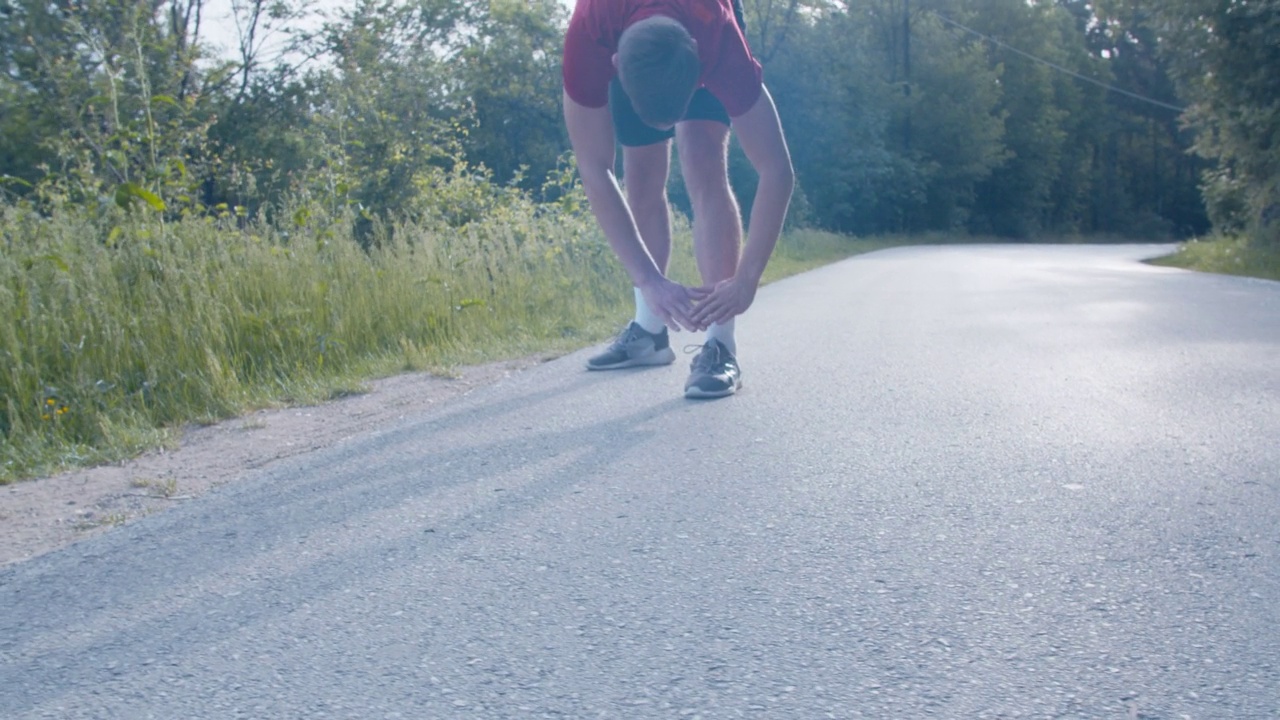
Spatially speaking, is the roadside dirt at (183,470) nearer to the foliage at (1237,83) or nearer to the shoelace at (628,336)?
the shoelace at (628,336)

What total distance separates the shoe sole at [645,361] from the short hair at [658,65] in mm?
2039

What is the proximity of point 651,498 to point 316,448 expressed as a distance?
4.94ft

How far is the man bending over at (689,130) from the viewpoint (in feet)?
12.2

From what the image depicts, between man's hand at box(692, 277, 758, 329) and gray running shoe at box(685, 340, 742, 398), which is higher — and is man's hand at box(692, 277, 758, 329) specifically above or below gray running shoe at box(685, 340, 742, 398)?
above

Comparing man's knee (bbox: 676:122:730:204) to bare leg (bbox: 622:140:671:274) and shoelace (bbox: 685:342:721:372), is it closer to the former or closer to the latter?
bare leg (bbox: 622:140:671:274)

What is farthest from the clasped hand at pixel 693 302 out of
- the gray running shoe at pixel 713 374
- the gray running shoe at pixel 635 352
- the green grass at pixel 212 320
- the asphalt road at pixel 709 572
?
the green grass at pixel 212 320

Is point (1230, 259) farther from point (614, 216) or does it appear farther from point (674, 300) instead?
point (674, 300)

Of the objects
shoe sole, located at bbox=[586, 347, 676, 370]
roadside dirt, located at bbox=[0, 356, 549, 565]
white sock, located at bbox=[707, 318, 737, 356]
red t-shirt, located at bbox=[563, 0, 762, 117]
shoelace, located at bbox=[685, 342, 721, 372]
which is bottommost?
roadside dirt, located at bbox=[0, 356, 549, 565]

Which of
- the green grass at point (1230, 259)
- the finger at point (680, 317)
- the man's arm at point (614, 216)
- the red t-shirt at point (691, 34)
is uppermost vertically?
the red t-shirt at point (691, 34)

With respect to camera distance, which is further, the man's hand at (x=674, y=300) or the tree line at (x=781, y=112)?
the tree line at (x=781, y=112)

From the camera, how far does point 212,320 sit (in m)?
5.62

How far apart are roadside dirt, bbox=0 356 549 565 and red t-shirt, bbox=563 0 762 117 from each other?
1.60 meters

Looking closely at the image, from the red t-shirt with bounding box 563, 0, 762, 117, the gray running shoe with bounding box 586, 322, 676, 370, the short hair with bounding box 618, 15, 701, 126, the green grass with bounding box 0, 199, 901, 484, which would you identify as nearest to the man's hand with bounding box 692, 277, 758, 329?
the short hair with bounding box 618, 15, 701, 126

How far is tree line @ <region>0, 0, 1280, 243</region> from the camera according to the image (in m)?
9.50
